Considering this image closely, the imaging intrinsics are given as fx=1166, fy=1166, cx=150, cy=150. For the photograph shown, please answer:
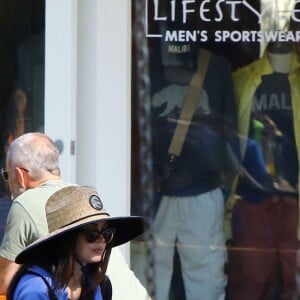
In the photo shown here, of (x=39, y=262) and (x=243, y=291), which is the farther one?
(x=243, y=291)

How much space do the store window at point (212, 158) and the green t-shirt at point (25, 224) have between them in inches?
74.1

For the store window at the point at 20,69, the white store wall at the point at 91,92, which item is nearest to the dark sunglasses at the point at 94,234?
the white store wall at the point at 91,92

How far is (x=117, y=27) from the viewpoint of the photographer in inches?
267

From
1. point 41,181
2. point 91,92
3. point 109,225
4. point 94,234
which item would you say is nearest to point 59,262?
point 94,234

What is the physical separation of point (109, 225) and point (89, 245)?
16 cm

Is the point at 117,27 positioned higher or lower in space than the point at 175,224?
higher

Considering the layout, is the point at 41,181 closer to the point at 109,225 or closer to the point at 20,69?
the point at 109,225

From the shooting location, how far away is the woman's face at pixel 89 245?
4.12m

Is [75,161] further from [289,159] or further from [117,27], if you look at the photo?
[289,159]

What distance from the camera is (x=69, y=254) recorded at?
410 centimetres

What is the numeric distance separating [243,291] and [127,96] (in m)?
1.38

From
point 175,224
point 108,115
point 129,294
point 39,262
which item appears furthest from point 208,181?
point 39,262

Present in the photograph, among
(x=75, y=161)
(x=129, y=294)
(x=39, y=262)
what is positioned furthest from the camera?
(x=75, y=161)

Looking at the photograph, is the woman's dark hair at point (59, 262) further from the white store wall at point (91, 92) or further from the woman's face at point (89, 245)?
the white store wall at point (91, 92)
